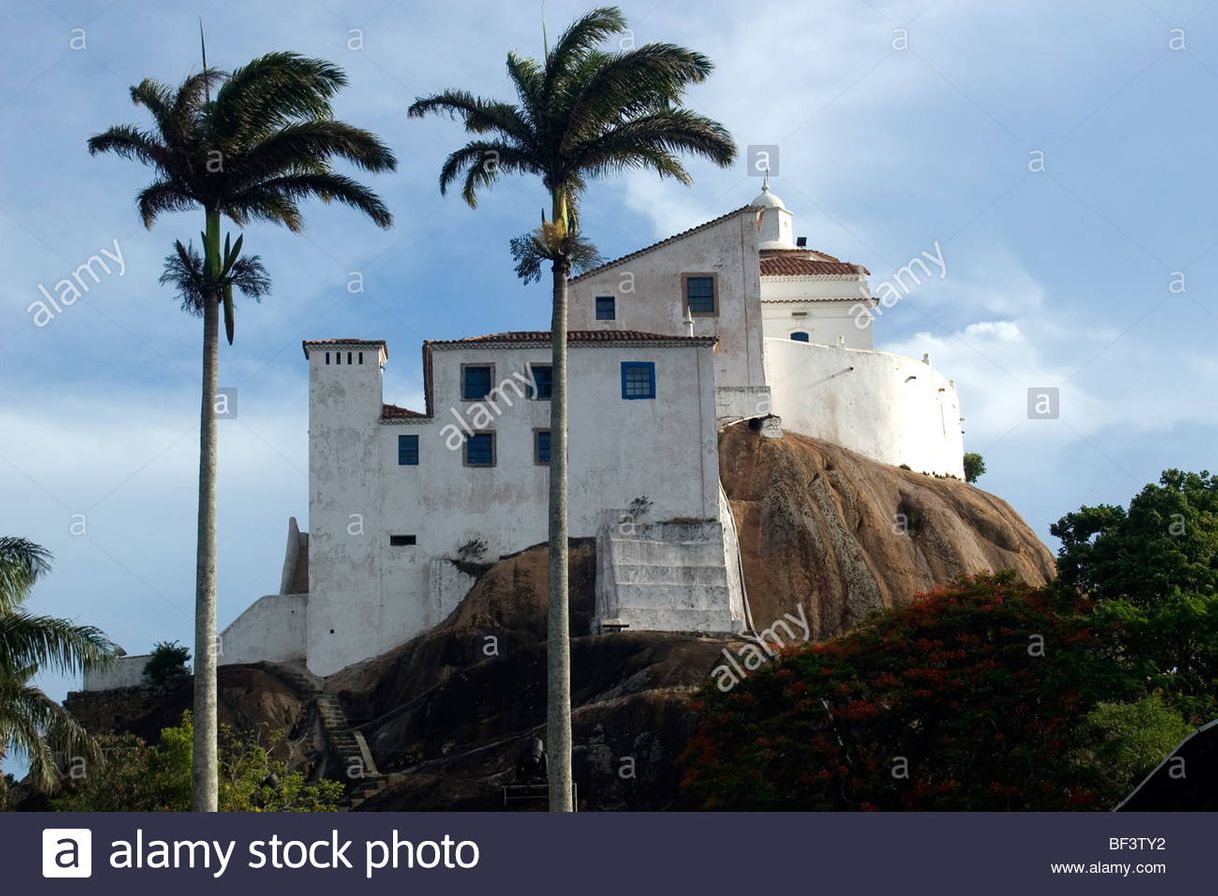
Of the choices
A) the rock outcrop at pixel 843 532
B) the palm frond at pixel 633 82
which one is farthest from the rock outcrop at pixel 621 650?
the palm frond at pixel 633 82

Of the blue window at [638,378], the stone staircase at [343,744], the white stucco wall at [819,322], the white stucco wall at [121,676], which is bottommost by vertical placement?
the stone staircase at [343,744]

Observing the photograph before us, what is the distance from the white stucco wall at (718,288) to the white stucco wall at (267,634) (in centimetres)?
1310

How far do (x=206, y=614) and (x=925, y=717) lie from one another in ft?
45.4

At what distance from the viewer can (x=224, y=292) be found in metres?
31.5

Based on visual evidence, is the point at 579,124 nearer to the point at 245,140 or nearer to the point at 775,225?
the point at 245,140

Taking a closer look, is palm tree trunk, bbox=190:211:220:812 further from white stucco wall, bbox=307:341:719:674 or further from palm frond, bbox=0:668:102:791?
white stucco wall, bbox=307:341:719:674

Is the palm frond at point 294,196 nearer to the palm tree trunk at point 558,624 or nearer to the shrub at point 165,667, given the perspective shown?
the palm tree trunk at point 558,624

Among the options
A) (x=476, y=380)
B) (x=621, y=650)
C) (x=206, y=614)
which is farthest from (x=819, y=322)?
(x=206, y=614)

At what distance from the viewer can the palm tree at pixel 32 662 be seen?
96.4 ft

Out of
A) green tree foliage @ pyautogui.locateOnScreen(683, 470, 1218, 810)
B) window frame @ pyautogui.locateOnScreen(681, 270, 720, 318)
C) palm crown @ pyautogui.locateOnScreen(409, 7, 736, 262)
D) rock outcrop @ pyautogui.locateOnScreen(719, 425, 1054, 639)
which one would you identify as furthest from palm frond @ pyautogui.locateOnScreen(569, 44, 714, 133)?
window frame @ pyautogui.locateOnScreen(681, 270, 720, 318)
